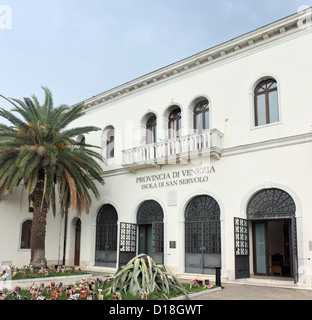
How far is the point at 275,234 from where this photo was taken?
653 inches

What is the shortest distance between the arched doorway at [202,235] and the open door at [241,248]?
4.03ft

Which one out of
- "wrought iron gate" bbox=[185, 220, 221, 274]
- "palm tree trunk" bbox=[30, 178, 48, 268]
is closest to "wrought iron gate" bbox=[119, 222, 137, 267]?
"wrought iron gate" bbox=[185, 220, 221, 274]

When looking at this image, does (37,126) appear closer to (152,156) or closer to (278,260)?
(152,156)

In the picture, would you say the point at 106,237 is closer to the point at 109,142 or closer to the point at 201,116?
the point at 109,142

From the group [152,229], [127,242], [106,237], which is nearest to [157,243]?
[152,229]

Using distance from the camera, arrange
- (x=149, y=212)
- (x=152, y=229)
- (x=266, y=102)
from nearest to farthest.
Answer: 1. (x=266, y=102)
2. (x=152, y=229)
3. (x=149, y=212)

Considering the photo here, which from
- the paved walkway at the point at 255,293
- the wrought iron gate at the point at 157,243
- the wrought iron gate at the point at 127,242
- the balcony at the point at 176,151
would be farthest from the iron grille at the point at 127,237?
the paved walkway at the point at 255,293

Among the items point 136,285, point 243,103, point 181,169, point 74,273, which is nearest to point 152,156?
point 181,169

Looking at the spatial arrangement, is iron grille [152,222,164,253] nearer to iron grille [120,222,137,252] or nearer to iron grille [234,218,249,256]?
iron grille [120,222,137,252]

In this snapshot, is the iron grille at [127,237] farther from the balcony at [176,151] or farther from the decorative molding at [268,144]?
the decorative molding at [268,144]

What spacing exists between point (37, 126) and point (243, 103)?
28.9ft

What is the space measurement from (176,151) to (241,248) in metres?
4.93

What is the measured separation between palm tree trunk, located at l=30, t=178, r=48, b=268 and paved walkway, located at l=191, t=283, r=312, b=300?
8337mm

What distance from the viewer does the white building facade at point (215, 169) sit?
44.0 feet
